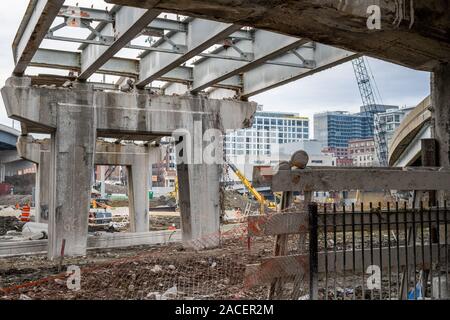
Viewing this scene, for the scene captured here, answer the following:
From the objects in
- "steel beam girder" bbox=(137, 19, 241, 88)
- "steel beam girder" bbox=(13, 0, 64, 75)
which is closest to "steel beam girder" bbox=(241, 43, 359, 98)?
"steel beam girder" bbox=(137, 19, 241, 88)

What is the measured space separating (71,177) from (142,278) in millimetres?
5519

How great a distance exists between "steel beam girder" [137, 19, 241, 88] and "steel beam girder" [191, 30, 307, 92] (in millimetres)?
1616

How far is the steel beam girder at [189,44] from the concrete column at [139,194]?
1254 centimetres

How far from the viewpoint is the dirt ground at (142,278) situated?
29.6ft

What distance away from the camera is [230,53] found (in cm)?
1427

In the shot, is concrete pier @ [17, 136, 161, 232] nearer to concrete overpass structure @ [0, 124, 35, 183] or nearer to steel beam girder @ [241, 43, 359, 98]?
steel beam girder @ [241, 43, 359, 98]

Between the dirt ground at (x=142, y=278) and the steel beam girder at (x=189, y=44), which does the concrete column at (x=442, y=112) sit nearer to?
the dirt ground at (x=142, y=278)

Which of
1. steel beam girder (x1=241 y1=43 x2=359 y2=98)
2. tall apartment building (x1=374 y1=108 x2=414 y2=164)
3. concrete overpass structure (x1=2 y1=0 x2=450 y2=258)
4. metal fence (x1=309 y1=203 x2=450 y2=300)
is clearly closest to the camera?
metal fence (x1=309 y1=203 x2=450 y2=300)

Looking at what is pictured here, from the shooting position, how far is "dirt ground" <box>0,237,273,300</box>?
9.02 meters

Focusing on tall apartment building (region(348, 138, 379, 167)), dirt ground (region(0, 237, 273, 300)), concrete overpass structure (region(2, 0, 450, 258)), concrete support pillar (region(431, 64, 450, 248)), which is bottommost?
dirt ground (region(0, 237, 273, 300))

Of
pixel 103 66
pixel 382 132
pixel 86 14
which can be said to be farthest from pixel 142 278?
pixel 382 132

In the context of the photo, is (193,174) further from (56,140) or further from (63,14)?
(63,14)
